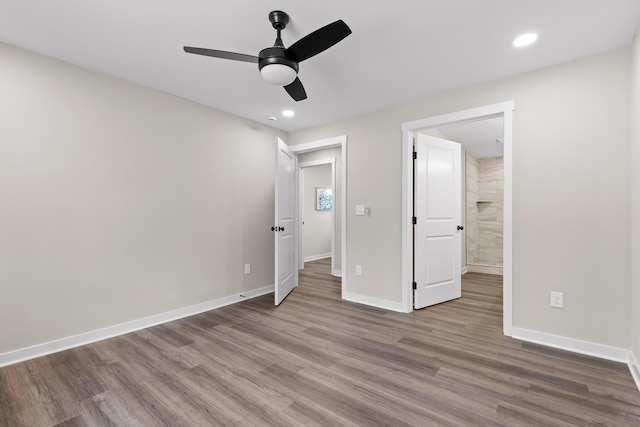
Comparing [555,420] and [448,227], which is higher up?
[448,227]

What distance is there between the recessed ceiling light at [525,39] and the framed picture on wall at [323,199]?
550cm

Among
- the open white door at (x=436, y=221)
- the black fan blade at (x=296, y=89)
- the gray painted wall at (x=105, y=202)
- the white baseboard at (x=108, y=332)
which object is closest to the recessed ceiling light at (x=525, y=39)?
the open white door at (x=436, y=221)

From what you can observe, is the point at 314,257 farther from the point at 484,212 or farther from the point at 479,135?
the point at 479,135

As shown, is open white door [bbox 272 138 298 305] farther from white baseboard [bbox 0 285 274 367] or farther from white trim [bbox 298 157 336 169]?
white trim [bbox 298 157 336 169]

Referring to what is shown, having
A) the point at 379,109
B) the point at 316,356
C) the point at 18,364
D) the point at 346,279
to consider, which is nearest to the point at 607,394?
the point at 316,356

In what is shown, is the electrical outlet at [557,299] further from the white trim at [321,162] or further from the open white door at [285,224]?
the white trim at [321,162]

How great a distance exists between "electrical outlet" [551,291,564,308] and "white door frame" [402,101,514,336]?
31 cm

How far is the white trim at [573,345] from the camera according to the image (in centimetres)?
236

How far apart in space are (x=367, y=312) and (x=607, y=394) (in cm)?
204

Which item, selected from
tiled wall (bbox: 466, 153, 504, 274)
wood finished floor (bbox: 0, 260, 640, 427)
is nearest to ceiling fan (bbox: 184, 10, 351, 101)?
wood finished floor (bbox: 0, 260, 640, 427)

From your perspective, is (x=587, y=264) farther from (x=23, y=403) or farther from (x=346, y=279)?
(x=23, y=403)

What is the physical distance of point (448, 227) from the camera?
3.95 metres

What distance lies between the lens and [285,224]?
414cm

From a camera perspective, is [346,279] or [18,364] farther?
[346,279]
